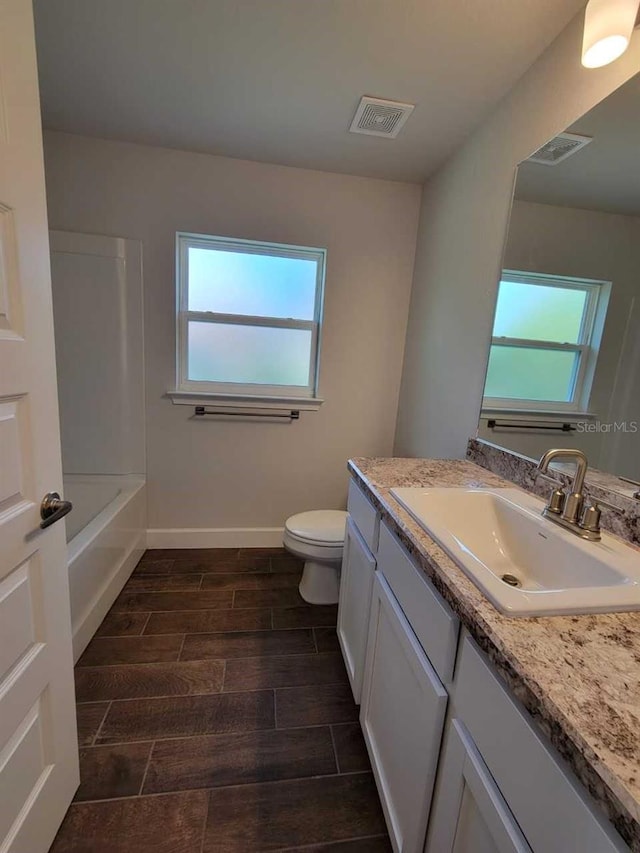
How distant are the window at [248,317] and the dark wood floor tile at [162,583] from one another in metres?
1.11

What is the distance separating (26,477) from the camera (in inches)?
33.5

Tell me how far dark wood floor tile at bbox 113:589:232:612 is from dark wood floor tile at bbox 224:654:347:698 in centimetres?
43

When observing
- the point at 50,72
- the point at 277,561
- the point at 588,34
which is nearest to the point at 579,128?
the point at 588,34

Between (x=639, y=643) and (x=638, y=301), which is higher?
(x=638, y=301)

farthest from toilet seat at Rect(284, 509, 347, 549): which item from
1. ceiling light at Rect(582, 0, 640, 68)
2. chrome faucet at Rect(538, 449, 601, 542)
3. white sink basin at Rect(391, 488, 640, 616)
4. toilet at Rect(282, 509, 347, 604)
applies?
ceiling light at Rect(582, 0, 640, 68)

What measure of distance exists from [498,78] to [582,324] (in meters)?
1.05

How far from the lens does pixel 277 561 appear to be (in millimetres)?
2475

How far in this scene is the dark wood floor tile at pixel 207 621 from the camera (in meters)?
1.82

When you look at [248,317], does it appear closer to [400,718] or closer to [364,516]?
[364,516]

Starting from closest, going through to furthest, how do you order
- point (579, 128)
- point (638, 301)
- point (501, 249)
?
point (638, 301)
point (579, 128)
point (501, 249)

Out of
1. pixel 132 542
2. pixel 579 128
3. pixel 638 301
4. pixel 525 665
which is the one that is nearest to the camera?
pixel 525 665

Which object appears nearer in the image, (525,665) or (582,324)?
(525,665)

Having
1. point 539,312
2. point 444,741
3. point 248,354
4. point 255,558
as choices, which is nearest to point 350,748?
point 444,741

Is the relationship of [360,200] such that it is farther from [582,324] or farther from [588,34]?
[582,324]
